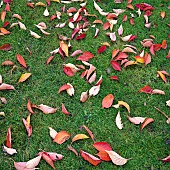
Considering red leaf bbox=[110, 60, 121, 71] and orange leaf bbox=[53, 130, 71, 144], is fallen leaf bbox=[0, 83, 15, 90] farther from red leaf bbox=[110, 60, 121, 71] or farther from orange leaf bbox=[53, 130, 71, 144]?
red leaf bbox=[110, 60, 121, 71]

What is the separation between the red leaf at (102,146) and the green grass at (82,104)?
5 cm

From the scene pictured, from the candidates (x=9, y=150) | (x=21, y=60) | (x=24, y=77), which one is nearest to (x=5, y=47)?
(x=21, y=60)

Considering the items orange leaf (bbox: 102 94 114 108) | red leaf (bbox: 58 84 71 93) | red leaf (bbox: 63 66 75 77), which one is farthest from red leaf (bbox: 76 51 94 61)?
orange leaf (bbox: 102 94 114 108)

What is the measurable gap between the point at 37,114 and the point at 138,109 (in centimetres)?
91

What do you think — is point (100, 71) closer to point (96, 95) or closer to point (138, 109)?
point (96, 95)

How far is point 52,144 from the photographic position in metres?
2.66

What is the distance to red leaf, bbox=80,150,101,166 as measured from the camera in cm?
254

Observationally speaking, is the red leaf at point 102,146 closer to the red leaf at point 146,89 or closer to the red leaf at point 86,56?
the red leaf at point 146,89

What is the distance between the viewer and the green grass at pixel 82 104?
2.63m

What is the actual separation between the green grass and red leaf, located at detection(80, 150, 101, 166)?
3 centimetres

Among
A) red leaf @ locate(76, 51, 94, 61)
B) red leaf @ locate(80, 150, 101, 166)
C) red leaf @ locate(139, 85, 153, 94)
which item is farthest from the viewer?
red leaf @ locate(76, 51, 94, 61)

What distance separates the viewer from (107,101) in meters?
3.00

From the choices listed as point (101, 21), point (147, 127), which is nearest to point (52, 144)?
point (147, 127)

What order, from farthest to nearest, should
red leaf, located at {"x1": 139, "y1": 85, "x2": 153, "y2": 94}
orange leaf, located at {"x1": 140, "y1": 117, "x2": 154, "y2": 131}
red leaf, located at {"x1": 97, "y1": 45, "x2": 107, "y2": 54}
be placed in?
red leaf, located at {"x1": 97, "y1": 45, "x2": 107, "y2": 54}
red leaf, located at {"x1": 139, "y1": 85, "x2": 153, "y2": 94}
orange leaf, located at {"x1": 140, "y1": 117, "x2": 154, "y2": 131}
